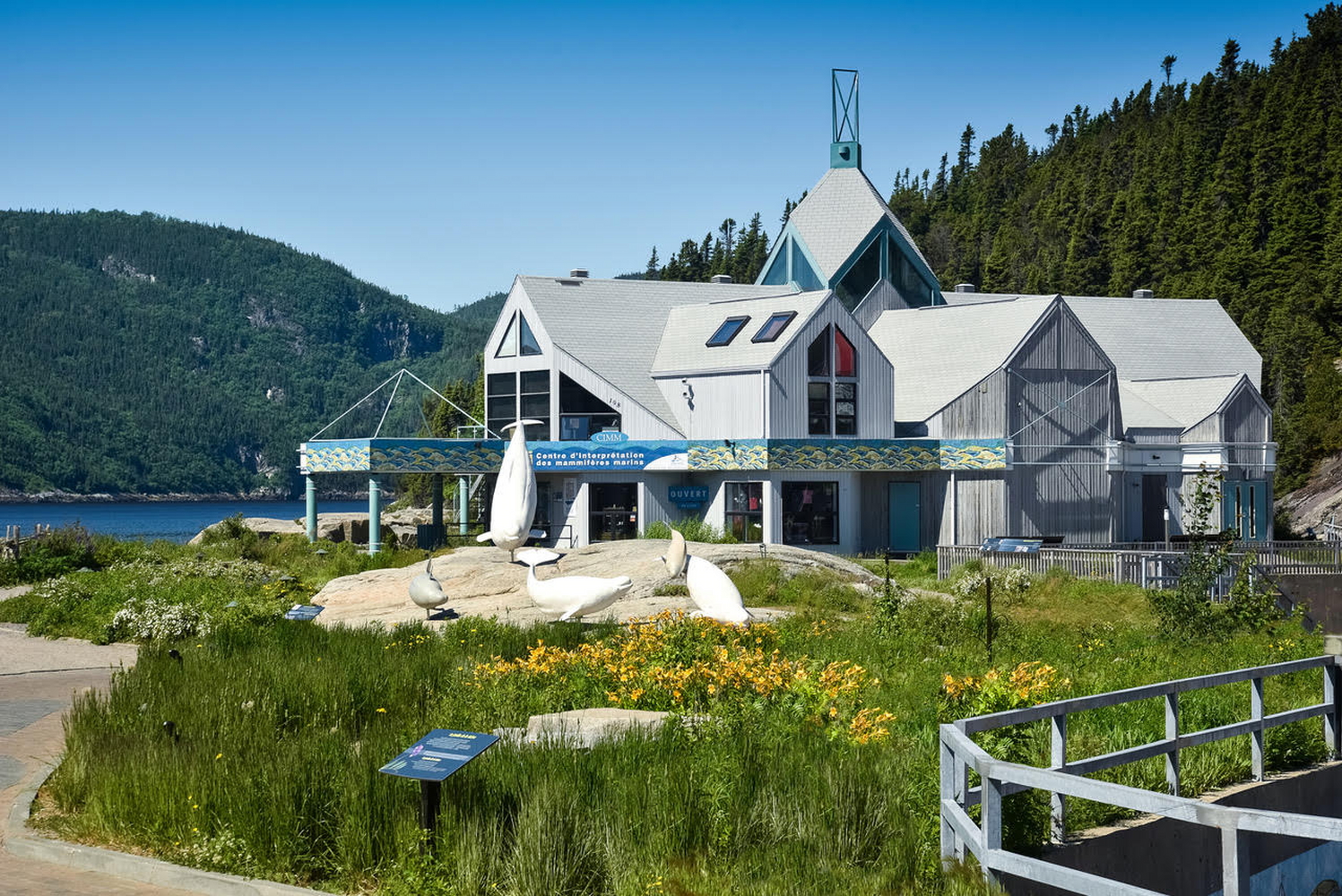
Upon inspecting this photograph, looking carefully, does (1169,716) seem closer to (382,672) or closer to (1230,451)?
(382,672)

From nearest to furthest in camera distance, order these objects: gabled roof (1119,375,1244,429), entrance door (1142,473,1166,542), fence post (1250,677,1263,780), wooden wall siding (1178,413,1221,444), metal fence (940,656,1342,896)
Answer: metal fence (940,656,1342,896) < fence post (1250,677,1263,780) < wooden wall siding (1178,413,1221,444) < gabled roof (1119,375,1244,429) < entrance door (1142,473,1166,542)

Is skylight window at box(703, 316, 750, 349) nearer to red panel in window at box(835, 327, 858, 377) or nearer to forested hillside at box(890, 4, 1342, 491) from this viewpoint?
red panel in window at box(835, 327, 858, 377)

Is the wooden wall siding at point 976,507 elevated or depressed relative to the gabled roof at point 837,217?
depressed

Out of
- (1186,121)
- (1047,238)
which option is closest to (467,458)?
(1047,238)

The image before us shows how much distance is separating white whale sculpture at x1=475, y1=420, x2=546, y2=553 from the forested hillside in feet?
202

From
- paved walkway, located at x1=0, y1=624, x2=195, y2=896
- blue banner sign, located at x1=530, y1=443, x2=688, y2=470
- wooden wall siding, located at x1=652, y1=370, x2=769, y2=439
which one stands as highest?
wooden wall siding, located at x1=652, y1=370, x2=769, y2=439

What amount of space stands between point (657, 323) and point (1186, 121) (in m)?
106

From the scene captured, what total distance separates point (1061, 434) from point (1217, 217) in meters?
73.4

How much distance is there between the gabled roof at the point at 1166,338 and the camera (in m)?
59.5

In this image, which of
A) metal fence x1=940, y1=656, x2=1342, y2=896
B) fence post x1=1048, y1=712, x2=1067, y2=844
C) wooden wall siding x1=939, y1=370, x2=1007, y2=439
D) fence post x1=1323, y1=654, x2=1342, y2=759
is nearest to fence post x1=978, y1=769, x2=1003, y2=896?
metal fence x1=940, y1=656, x2=1342, y2=896

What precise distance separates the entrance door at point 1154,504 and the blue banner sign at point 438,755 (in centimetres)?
4615

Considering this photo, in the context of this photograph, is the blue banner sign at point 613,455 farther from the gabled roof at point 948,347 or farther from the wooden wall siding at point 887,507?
the gabled roof at point 948,347

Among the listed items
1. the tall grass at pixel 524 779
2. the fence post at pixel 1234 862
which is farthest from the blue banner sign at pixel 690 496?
the fence post at pixel 1234 862

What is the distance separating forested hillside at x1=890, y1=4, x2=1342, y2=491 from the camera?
90.9 meters
